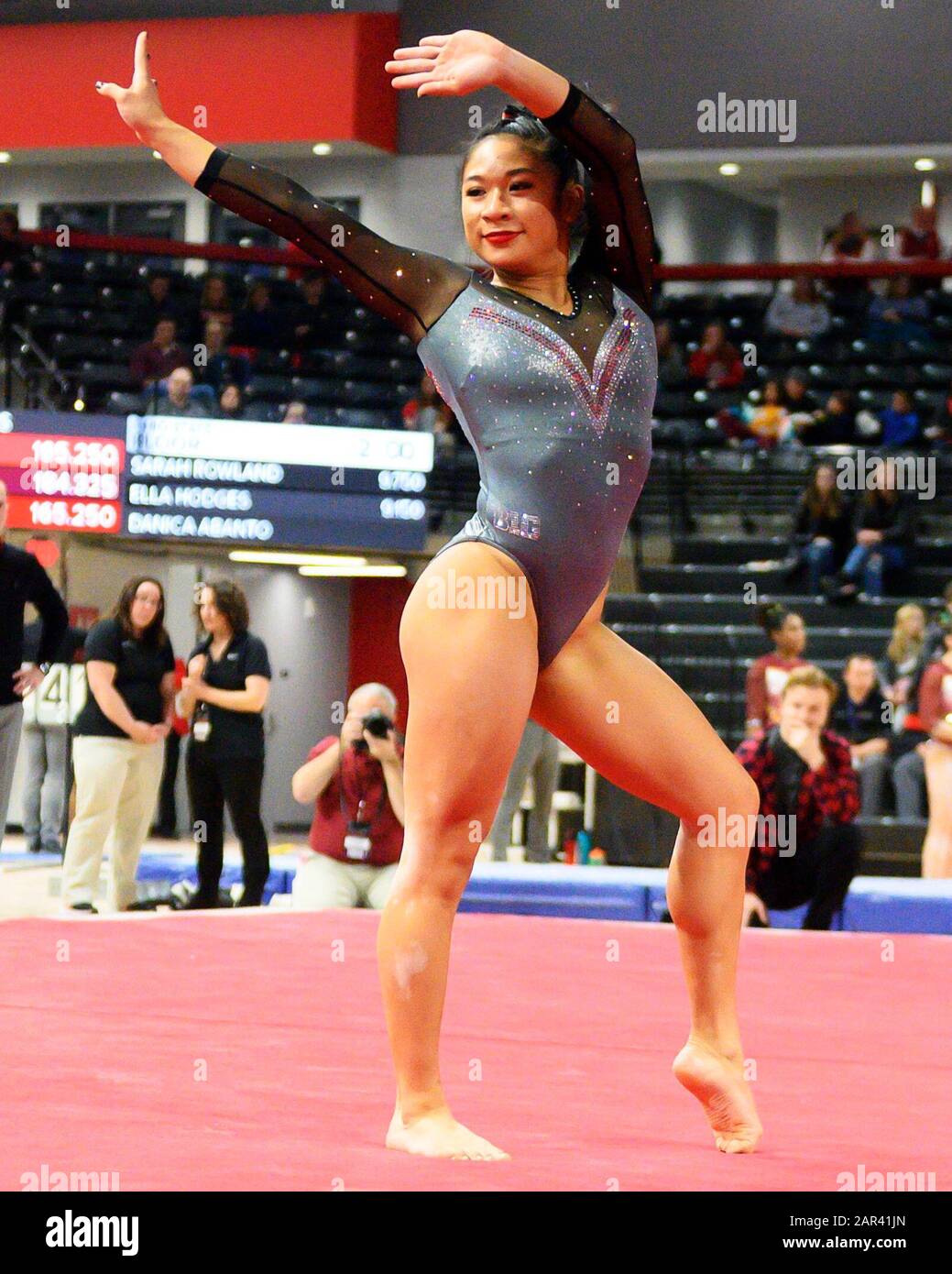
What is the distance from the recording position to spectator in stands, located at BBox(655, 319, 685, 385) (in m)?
12.6

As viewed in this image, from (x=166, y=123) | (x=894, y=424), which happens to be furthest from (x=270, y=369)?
(x=166, y=123)

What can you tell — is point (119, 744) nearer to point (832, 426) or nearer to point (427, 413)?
point (427, 413)

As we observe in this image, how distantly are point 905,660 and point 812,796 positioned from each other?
10.7 ft

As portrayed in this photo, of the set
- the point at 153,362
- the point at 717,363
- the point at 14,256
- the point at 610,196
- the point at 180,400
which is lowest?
the point at 610,196

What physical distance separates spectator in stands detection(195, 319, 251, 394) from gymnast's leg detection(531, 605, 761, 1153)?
32.1 feet

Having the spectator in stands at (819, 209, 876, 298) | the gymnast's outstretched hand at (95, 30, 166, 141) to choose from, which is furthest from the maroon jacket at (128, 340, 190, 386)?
the gymnast's outstretched hand at (95, 30, 166, 141)

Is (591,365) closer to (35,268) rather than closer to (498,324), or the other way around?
(498,324)

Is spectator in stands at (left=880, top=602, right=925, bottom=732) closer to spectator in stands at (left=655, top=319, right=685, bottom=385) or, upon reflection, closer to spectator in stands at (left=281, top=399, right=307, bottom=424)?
spectator in stands at (left=281, top=399, right=307, bottom=424)

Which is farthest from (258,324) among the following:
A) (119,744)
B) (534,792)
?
(119,744)

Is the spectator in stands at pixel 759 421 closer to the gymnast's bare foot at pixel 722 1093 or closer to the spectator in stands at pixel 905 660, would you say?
the spectator in stands at pixel 905 660

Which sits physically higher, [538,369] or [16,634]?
[538,369]

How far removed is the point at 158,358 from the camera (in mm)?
11844

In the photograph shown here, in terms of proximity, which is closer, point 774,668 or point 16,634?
point 16,634

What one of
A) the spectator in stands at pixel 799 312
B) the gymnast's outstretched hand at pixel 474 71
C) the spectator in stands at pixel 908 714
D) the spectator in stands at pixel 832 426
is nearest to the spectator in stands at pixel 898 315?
the spectator in stands at pixel 799 312
